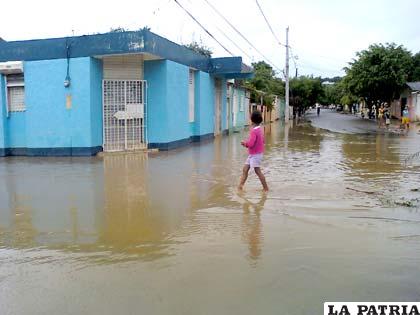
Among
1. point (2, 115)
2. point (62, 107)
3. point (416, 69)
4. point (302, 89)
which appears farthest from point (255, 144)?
point (416, 69)

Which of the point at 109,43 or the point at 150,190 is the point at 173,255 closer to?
the point at 150,190

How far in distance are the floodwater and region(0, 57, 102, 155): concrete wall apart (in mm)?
5073

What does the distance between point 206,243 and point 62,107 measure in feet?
38.1

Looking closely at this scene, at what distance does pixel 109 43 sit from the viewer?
14.8 metres

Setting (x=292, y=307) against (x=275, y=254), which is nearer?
(x=292, y=307)

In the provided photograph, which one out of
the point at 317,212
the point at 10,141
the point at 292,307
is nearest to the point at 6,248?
the point at 292,307

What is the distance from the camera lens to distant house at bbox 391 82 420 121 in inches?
1681

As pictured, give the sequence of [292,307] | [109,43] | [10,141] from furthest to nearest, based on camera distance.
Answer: [10,141]
[109,43]
[292,307]

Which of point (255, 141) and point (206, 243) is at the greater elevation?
point (255, 141)

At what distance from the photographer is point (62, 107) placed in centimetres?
1538

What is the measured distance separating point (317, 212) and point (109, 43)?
10.6 metres

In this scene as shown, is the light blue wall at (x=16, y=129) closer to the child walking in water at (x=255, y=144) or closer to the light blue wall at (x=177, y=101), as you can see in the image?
the light blue wall at (x=177, y=101)

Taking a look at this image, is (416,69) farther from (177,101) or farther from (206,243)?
(206,243)

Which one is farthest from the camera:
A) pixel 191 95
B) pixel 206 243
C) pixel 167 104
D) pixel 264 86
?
pixel 264 86
